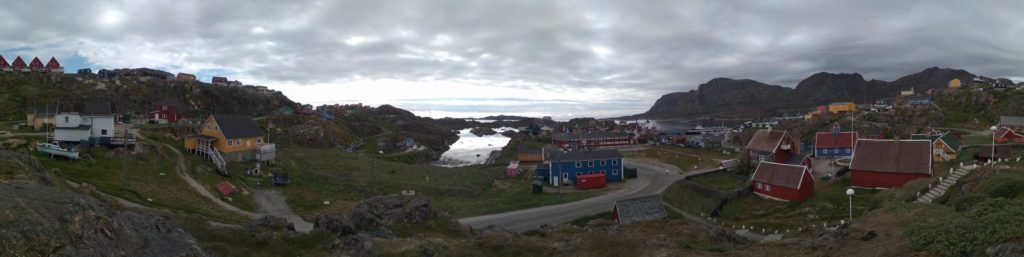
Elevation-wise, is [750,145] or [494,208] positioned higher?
[750,145]

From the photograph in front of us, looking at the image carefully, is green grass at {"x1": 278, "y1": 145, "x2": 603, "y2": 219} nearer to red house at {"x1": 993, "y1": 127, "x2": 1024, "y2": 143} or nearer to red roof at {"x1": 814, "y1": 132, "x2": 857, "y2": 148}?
red roof at {"x1": 814, "y1": 132, "x2": 857, "y2": 148}

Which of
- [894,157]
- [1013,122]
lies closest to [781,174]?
[894,157]

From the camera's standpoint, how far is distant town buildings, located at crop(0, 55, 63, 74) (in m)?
72.8

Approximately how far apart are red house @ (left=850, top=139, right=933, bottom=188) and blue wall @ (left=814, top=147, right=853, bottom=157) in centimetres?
2541

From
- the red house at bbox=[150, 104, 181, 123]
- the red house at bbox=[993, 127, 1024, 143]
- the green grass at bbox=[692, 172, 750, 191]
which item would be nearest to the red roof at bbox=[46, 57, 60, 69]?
the red house at bbox=[150, 104, 181, 123]

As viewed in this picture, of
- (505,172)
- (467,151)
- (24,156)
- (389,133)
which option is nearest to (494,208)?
(505,172)

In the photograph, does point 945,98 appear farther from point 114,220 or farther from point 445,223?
point 114,220

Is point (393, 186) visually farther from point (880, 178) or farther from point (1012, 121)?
point (1012, 121)

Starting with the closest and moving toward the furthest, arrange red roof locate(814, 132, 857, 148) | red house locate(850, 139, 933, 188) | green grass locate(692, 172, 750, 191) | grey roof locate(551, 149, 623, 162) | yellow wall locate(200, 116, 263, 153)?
red house locate(850, 139, 933, 188), yellow wall locate(200, 116, 263, 153), green grass locate(692, 172, 750, 191), grey roof locate(551, 149, 623, 162), red roof locate(814, 132, 857, 148)

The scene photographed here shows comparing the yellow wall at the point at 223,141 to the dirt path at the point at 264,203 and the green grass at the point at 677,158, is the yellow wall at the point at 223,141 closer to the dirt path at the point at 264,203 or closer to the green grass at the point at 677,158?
the dirt path at the point at 264,203

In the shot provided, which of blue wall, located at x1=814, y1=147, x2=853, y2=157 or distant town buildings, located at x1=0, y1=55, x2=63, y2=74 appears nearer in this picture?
blue wall, located at x1=814, y1=147, x2=853, y2=157

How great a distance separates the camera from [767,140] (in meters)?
52.2

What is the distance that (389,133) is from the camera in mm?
109188

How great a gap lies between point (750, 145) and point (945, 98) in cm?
8682
